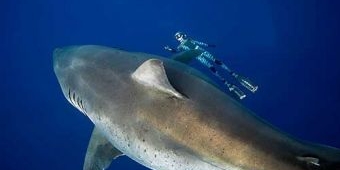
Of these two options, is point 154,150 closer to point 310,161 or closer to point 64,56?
point 310,161

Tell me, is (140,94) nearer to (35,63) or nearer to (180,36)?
(180,36)

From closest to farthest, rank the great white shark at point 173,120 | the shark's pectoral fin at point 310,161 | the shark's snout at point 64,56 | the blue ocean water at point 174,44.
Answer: the shark's pectoral fin at point 310,161, the great white shark at point 173,120, the shark's snout at point 64,56, the blue ocean water at point 174,44

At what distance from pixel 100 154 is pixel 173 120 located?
1408mm

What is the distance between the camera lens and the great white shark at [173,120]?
2436 millimetres

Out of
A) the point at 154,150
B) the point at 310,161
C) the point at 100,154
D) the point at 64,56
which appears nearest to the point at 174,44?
the point at 64,56

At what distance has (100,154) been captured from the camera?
12.9ft

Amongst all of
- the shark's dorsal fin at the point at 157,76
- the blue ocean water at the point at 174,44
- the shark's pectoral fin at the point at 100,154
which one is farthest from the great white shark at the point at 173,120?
the blue ocean water at the point at 174,44

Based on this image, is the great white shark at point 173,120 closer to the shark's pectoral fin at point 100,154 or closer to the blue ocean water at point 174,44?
the shark's pectoral fin at point 100,154

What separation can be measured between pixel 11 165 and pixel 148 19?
976 cm

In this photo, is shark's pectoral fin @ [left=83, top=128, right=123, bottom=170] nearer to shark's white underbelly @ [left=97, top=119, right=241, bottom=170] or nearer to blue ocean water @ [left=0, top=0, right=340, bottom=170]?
shark's white underbelly @ [left=97, top=119, right=241, bottom=170]

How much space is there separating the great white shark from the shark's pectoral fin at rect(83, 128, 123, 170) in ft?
0.59

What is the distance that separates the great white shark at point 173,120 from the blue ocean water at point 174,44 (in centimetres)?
950

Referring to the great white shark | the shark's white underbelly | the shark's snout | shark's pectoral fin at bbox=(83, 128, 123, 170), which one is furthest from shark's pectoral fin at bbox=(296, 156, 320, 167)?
the shark's snout

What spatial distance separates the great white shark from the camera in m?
2.44
